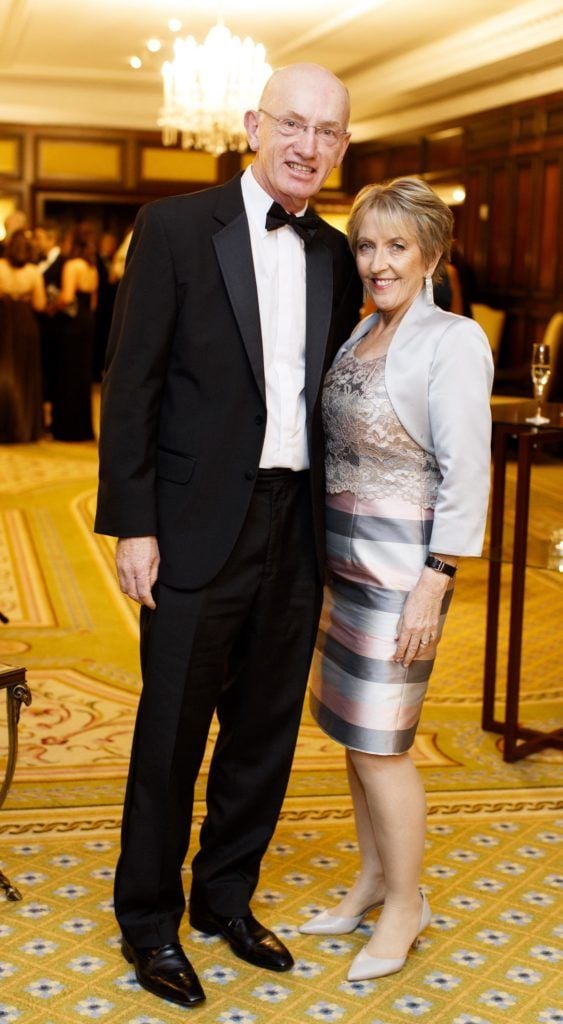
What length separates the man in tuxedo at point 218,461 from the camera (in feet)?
7.93

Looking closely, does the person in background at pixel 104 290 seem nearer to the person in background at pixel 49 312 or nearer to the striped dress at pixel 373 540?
the person in background at pixel 49 312

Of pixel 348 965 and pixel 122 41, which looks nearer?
pixel 348 965

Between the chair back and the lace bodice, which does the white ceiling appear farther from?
the lace bodice

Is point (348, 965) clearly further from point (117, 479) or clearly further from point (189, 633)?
point (117, 479)

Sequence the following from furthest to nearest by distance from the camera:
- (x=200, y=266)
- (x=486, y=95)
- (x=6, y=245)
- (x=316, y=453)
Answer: (x=486, y=95) → (x=6, y=245) → (x=316, y=453) → (x=200, y=266)

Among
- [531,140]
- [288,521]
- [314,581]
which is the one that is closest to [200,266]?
[288,521]

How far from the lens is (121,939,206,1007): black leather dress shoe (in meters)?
2.52

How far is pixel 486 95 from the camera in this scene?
11.7m

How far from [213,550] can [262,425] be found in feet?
0.89

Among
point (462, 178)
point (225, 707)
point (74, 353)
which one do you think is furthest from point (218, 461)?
point (462, 178)

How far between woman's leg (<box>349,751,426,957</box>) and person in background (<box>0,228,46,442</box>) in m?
8.55

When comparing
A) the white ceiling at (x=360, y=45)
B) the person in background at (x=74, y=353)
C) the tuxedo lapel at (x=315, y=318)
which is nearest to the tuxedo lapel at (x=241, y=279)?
the tuxedo lapel at (x=315, y=318)

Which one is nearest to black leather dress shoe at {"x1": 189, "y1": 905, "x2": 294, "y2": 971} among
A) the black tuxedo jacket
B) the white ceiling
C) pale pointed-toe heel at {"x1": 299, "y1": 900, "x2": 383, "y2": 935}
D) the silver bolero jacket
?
pale pointed-toe heel at {"x1": 299, "y1": 900, "x2": 383, "y2": 935}

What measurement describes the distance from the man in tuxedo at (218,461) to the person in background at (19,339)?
839cm
